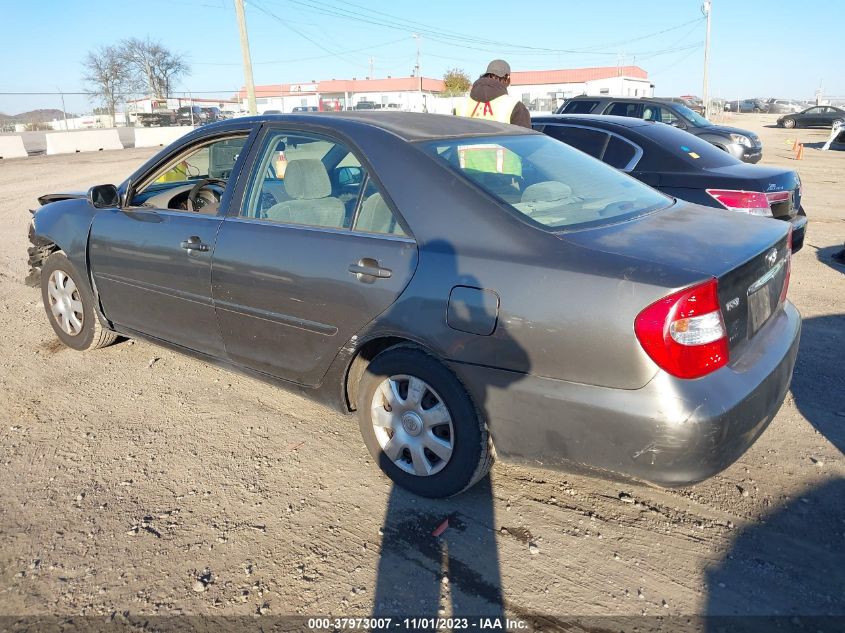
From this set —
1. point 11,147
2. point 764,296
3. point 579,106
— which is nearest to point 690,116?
point 579,106

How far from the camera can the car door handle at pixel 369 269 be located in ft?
9.30

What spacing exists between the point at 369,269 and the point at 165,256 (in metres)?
1.54

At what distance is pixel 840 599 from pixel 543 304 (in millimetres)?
1501

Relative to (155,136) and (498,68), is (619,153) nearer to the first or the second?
(498,68)

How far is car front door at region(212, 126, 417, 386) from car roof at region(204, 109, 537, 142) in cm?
10

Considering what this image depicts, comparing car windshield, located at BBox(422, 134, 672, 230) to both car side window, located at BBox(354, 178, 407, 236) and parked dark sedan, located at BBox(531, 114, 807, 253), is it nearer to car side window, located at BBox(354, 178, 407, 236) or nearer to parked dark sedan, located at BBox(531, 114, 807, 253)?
car side window, located at BBox(354, 178, 407, 236)

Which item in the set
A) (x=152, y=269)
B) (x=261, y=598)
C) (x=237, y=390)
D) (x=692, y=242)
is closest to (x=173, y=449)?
(x=237, y=390)

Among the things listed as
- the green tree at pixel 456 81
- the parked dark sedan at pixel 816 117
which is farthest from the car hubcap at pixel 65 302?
the green tree at pixel 456 81

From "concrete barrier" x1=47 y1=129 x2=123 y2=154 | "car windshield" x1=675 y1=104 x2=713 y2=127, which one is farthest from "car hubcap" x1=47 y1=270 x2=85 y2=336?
"concrete barrier" x1=47 y1=129 x2=123 y2=154

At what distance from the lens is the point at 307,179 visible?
3.45 m

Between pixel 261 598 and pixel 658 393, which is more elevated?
pixel 658 393

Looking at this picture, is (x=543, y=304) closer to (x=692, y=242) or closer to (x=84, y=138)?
(x=692, y=242)

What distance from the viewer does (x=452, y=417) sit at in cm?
277

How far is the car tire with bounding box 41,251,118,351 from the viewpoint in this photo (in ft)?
15.0
